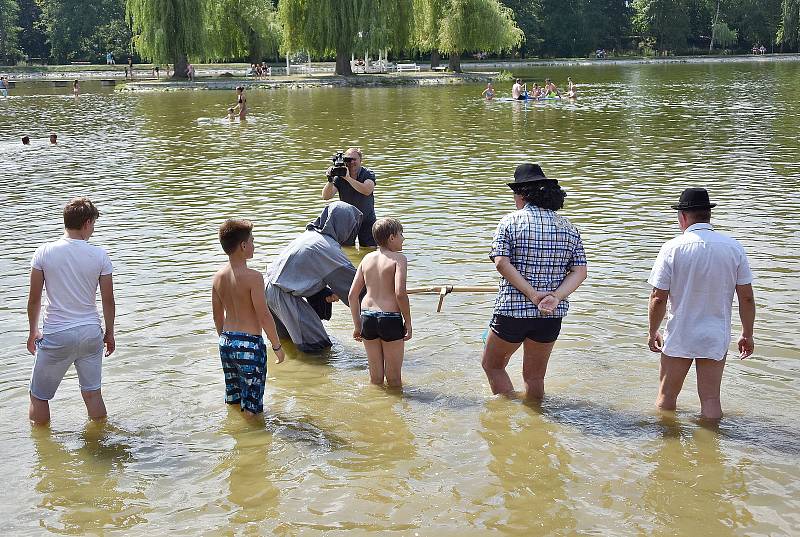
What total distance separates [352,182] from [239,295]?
516cm

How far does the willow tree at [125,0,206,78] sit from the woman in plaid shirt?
51629 mm

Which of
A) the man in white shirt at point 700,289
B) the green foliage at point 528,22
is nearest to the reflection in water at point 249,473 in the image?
the man in white shirt at point 700,289

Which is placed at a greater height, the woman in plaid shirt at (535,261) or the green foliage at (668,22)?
the green foliage at (668,22)

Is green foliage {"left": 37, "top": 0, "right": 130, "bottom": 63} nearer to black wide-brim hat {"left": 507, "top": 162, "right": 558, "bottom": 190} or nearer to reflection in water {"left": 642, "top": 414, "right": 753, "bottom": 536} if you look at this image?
black wide-brim hat {"left": 507, "top": 162, "right": 558, "bottom": 190}

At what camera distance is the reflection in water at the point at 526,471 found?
5.29m

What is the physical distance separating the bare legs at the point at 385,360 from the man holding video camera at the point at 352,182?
13.3ft

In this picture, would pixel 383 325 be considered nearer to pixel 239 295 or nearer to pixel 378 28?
pixel 239 295

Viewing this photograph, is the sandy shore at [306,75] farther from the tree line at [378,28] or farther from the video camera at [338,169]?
the video camera at [338,169]

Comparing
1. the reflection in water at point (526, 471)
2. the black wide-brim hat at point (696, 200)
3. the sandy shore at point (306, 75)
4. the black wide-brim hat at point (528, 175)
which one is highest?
the sandy shore at point (306, 75)

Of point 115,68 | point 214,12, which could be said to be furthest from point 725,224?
point 115,68

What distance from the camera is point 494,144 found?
25.4m

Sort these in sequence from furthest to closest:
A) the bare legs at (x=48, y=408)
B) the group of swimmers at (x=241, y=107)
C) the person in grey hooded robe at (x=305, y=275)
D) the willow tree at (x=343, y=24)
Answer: the willow tree at (x=343, y=24) < the group of swimmers at (x=241, y=107) < the person in grey hooded robe at (x=305, y=275) < the bare legs at (x=48, y=408)

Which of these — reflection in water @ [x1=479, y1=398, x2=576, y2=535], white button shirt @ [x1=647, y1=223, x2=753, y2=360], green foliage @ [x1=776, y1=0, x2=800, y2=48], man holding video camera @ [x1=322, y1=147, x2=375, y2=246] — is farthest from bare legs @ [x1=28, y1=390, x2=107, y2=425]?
green foliage @ [x1=776, y1=0, x2=800, y2=48]

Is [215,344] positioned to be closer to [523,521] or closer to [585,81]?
[523,521]
